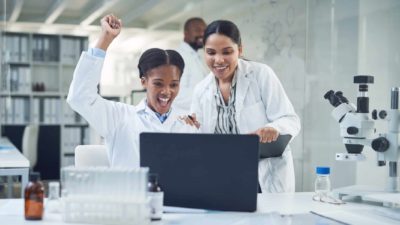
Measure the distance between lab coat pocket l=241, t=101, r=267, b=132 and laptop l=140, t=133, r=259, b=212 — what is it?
1061 mm

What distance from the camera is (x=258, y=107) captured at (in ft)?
9.09

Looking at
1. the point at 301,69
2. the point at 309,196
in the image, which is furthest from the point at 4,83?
the point at 309,196

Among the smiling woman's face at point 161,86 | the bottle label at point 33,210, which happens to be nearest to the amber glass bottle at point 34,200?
the bottle label at point 33,210

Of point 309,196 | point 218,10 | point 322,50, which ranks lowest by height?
point 309,196

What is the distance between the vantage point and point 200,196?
1712 millimetres

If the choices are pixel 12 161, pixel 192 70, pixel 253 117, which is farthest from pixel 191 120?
pixel 192 70

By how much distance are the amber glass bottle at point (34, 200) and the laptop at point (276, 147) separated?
1.14 metres

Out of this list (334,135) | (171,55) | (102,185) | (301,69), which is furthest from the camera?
(301,69)

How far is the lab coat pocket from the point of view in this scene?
2754 millimetres

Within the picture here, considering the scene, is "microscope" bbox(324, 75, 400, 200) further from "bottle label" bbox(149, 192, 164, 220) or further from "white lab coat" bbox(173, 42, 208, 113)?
"white lab coat" bbox(173, 42, 208, 113)

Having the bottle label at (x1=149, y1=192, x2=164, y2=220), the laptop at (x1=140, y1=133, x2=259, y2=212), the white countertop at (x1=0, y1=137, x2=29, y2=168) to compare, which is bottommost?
the white countertop at (x1=0, y1=137, x2=29, y2=168)

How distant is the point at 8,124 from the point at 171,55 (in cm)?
480

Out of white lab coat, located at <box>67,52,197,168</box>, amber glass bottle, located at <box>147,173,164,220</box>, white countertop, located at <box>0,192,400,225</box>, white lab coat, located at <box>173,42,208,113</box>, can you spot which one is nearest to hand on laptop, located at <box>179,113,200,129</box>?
white lab coat, located at <box>67,52,197,168</box>

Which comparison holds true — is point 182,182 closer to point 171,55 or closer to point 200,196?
point 200,196
